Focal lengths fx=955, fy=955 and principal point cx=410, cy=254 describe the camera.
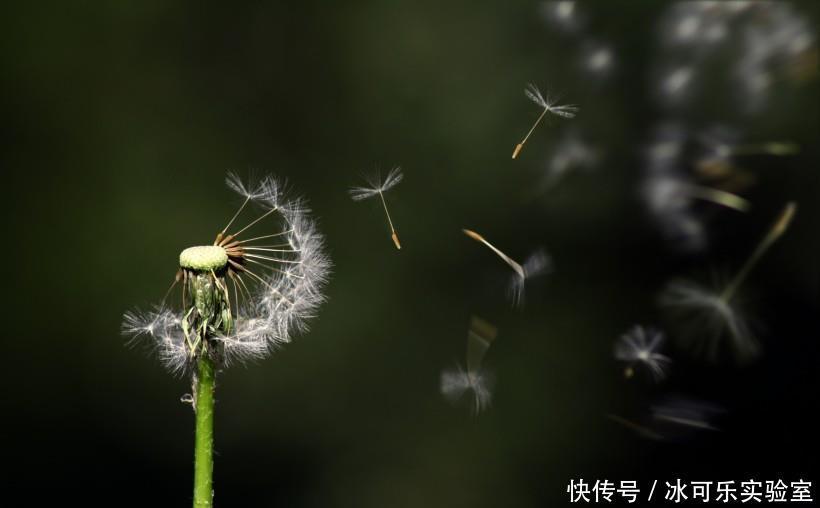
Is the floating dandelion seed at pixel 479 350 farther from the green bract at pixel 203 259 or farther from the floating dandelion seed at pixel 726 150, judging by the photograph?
the green bract at pixel 203 259

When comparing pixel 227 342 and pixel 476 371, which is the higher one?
pixel 476 371

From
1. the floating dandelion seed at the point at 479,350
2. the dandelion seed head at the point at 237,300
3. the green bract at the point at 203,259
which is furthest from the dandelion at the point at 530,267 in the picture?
the green bract at the point at 203,259

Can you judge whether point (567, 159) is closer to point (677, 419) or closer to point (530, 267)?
point (530, 267)

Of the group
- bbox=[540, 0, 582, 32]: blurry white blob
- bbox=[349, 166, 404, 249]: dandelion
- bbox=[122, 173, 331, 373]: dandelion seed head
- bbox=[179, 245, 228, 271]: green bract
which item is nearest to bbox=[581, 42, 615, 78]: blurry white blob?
bbox=[540, 0, 582, 32]: blurry white blob

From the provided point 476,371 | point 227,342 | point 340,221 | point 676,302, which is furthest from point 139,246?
point 227,342

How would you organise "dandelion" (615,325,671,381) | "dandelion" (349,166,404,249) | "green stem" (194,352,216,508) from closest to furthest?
"green stem" (194,352,216,508) → "dandelion" (349,166,404,249) → "dandelion" (615,325,671,381)

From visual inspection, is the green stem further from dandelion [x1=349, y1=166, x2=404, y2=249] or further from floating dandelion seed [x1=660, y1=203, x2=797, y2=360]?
floating dandelion seed [x1=660, y1=203, x2=797, y2=360]

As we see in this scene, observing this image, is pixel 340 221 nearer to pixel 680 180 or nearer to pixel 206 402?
pixel 680 180
